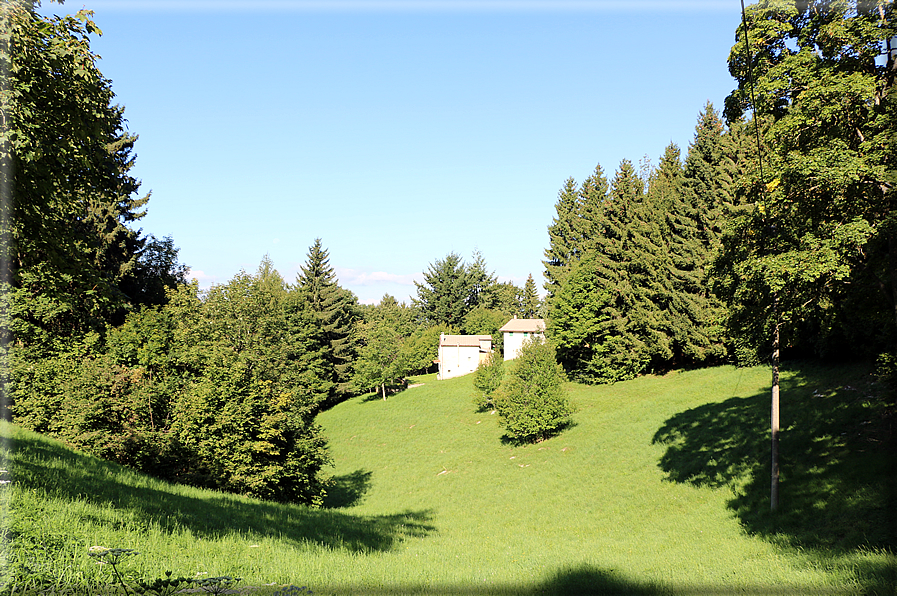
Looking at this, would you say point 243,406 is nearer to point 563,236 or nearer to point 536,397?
point 536,397

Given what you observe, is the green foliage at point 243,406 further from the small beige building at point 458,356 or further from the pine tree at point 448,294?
the pine tree at point 448,294

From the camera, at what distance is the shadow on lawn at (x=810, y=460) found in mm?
11641

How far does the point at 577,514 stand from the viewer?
20641 mm

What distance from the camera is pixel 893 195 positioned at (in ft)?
34.1

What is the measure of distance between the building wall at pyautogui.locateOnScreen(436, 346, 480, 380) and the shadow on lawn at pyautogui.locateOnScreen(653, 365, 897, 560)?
157 ft

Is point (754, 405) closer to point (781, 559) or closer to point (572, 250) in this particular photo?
point (781, 559)

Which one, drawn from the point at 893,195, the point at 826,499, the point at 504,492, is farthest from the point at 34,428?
the point at 893,195

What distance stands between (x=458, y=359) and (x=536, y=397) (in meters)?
40.6

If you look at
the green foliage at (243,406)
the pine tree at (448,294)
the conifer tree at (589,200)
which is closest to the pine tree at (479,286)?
the pine tree at (448,294)

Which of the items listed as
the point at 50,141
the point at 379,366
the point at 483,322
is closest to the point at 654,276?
the point at 379,366

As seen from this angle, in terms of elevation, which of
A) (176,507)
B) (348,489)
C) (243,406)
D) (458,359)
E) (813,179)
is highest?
(813,179)

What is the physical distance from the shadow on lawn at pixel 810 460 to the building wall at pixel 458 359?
157ft

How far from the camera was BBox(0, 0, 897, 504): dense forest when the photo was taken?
9.88 metres

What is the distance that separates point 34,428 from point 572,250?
202 feet
